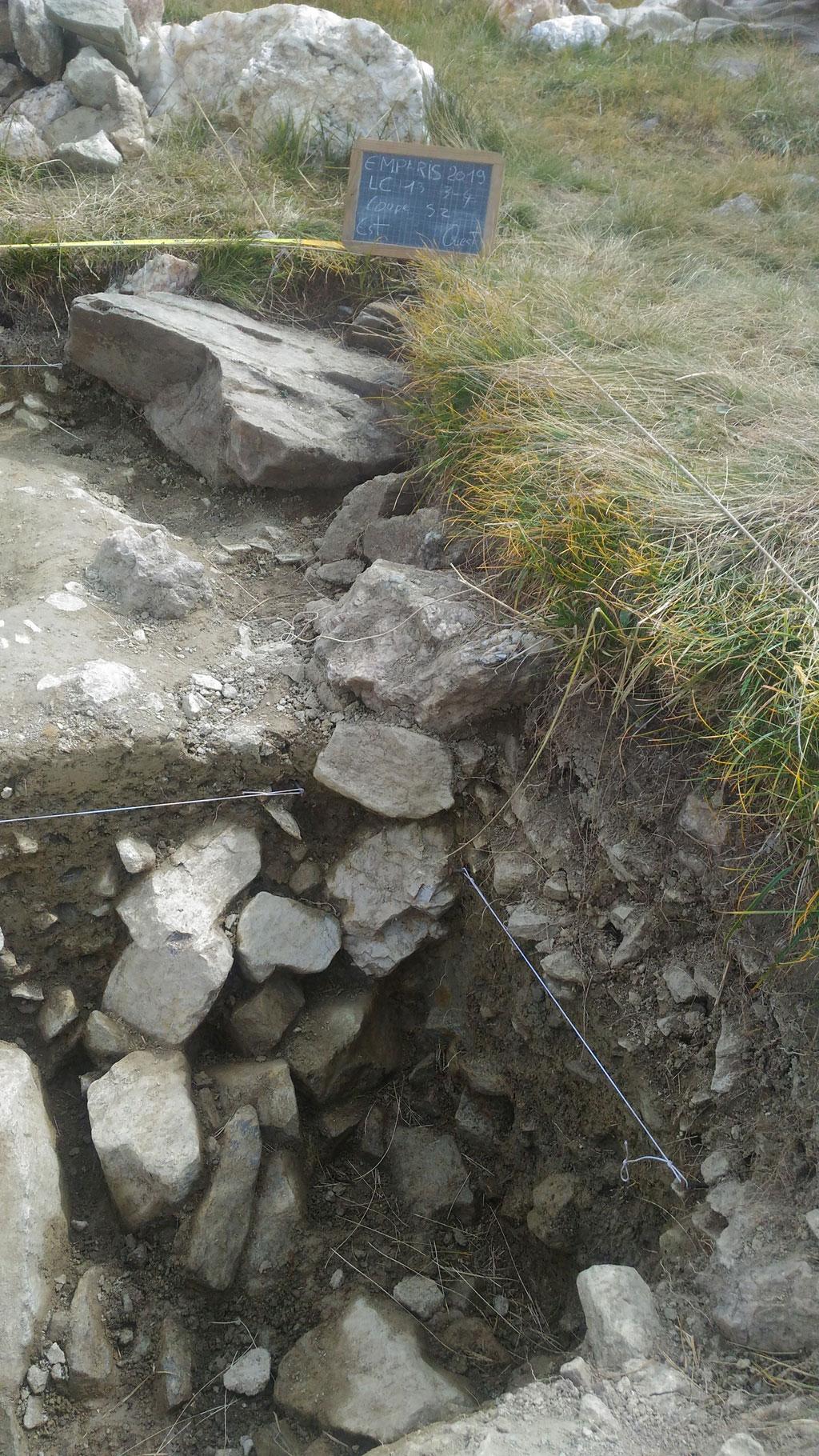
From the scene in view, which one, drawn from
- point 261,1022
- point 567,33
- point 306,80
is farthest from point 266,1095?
point 567,33

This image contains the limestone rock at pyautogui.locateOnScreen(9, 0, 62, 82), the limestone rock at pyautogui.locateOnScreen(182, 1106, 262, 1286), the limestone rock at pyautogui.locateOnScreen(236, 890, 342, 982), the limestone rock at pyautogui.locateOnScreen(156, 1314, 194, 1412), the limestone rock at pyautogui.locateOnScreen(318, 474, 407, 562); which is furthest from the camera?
the limestone rock at pyautogui.locateOnScreen(9, 0, 62, 82)

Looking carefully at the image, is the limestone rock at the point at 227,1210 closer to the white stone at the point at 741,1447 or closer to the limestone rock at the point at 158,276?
the white stone at the point at 741,1447

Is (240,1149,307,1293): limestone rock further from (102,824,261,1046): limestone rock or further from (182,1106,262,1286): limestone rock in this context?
(102,824,261,1046): limestone rock

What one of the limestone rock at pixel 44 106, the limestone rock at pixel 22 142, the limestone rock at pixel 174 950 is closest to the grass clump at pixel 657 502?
the limestone rock at pixel 174 950

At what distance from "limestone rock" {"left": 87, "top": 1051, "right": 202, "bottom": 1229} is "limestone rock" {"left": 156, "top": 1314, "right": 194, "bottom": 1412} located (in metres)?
0.24

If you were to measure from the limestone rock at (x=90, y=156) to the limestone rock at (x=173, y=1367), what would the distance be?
435 centimetres

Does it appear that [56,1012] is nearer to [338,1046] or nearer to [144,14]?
[338,1046]

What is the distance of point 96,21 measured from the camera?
4680 mm

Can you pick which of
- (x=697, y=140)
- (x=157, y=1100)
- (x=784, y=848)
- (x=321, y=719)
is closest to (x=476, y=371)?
(x=321, y=719)

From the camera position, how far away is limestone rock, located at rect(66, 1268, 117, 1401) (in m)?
2.27

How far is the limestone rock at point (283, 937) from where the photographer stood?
2729 millimetres

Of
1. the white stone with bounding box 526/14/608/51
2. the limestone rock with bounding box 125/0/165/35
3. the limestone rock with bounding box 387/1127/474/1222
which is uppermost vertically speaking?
the white stone with bounding box 526/14/608/51

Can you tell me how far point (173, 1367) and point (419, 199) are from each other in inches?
159

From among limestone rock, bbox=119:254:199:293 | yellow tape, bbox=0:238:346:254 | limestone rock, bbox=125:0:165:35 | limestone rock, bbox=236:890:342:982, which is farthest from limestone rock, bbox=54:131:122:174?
limestone rock, bbox=236:890:342:982
